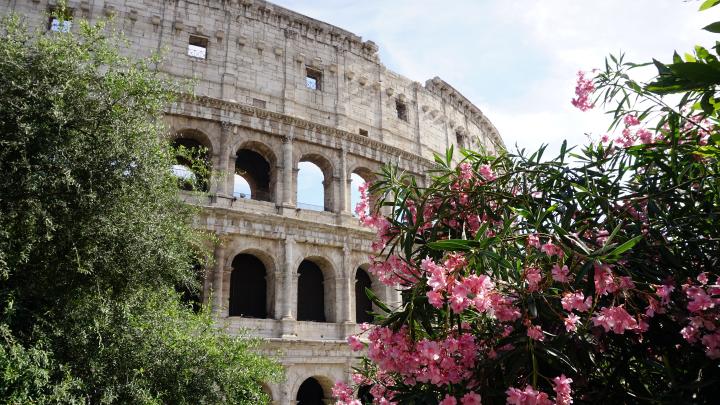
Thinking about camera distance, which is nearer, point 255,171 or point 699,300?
point 699,300

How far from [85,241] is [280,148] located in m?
9.41

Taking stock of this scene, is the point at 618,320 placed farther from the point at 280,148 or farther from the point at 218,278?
the point at 280,148

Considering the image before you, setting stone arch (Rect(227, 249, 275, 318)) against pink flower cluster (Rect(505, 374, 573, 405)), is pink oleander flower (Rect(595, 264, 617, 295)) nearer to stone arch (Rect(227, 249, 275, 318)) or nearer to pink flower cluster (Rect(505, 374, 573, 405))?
pink flower cluster (Rect(505, 374, 573, 405))

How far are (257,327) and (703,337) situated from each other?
12.4 metres

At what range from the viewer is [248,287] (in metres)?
15.8

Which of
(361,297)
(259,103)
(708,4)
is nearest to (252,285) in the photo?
(361,297)

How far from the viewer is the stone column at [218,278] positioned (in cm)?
1422

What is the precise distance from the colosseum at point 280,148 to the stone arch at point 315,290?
4cm

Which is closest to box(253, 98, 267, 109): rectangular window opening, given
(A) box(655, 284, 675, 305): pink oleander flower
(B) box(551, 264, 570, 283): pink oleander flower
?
(B) box(551, 264, 570, 283): pink oleander flower

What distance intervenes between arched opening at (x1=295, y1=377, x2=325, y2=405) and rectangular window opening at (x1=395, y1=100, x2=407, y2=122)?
10.7m

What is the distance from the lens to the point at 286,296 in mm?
15172

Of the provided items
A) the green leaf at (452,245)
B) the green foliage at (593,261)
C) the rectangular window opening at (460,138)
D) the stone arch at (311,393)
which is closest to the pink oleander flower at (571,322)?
the green foliage at (593,261)

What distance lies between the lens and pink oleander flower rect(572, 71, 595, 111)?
5.96 metres

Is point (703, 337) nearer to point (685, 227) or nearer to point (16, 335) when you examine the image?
point (685, 227)
